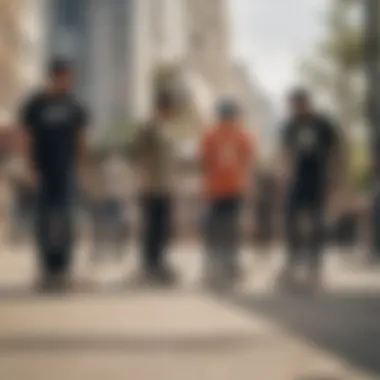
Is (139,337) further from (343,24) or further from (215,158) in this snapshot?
(343,24)

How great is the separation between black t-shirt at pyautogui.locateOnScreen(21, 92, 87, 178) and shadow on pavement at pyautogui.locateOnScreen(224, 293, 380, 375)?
148 centimetres

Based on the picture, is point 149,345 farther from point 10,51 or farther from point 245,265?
point 10,51

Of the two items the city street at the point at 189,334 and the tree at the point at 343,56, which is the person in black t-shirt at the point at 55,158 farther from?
the tree at the point at 343,56

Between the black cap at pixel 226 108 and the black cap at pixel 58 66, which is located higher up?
the black cap at pixel 58 66

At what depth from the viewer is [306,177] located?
734 cm

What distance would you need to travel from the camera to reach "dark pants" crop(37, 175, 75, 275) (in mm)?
6879

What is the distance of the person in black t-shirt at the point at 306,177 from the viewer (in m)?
7.18

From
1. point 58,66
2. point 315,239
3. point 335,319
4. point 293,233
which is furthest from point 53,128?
point 335,319

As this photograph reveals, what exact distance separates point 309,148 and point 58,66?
183cm

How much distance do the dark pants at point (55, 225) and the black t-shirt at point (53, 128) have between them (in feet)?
0.37

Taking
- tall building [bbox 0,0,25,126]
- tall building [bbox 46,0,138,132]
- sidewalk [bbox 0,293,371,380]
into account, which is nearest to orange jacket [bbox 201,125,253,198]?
sidewalk [bbox 0,293,371,380]

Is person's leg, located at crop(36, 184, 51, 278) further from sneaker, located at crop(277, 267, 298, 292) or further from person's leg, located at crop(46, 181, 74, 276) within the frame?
sneaker, located at crop(277, 267, 298, 292)

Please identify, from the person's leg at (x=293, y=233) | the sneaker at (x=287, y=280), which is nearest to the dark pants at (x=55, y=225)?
the sneaker at (x=287, y=280)

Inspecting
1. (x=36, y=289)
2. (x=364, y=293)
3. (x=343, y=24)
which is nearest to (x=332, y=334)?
(x=364, y=293)
